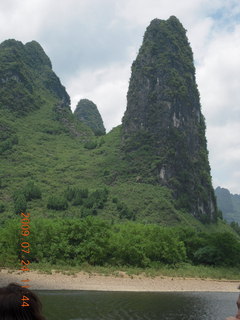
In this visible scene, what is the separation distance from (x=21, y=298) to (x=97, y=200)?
9774 cm

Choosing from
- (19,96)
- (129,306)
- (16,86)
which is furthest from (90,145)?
(129,306)

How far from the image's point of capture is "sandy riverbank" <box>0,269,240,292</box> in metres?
41.0

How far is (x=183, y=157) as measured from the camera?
125 m

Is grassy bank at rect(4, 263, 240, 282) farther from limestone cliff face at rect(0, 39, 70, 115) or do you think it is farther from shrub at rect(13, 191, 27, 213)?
limestone cliff face at rect(0, 39, 70, 115)

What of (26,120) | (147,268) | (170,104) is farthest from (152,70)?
(147,268)

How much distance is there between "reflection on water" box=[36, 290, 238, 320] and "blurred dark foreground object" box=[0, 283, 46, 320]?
75.8 feet

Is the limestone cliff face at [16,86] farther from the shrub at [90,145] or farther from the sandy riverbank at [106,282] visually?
the sandy riverbank at [106,282]

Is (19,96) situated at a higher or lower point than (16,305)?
higher

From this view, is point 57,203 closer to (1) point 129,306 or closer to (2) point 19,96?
(1) point 129,306

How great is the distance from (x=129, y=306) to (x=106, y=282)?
14336 mm

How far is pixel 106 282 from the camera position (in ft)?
146

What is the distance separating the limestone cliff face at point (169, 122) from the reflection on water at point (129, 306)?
3103 inches

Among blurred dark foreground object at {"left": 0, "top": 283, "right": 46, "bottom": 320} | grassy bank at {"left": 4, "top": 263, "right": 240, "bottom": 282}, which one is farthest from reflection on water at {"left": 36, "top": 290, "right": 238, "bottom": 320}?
blurred dark foreground object at {"left": 0, "top": 283, "right": 46, "bottom": 320}

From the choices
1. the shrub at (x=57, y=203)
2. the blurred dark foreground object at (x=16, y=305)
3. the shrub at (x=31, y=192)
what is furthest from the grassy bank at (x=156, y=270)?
the shrub at (x=31, y=192)
